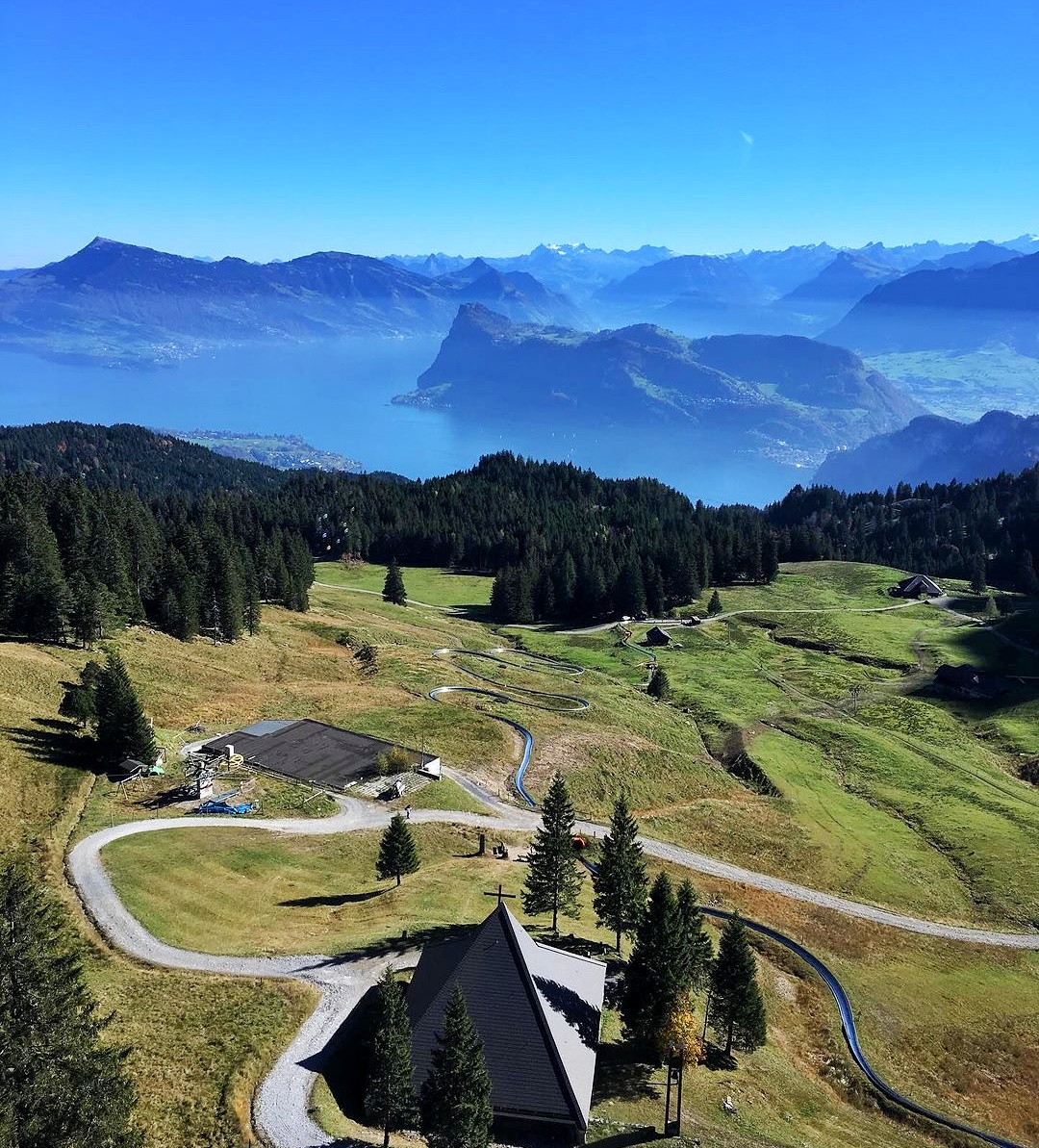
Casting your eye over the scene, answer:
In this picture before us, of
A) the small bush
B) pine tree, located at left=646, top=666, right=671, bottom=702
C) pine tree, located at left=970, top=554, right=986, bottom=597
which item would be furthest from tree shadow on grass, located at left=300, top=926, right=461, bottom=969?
pine tree, located at left=970, top=554, right=986, bottom=597

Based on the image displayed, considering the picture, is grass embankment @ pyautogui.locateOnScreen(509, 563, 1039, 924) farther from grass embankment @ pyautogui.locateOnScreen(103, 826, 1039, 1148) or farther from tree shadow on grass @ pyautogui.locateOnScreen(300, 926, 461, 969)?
tree shadow on grass @ pyautogui.locateOnScreen(300, 926, 461, 969)

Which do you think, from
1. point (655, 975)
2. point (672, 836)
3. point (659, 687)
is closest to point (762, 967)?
point (655, 975)

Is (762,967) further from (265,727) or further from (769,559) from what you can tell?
(769,559)

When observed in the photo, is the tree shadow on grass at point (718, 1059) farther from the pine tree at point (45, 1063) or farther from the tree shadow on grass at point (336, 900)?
the pine tree at point (45, 1063)

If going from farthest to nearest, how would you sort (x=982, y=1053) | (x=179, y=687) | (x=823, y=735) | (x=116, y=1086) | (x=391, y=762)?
1. (x=823, y=735)
2. (x=179, y=687)
3. (x=391, y=762)
4. (x=982, y=1053)
5. (x=116, y=1086)

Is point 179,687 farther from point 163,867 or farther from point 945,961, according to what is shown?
point 945,961

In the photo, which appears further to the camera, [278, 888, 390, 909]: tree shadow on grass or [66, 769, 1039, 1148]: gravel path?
[278, 888, 390, 909]: tree shadow on grass

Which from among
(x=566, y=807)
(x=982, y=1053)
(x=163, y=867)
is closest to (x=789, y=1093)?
(x=982, y=1053)

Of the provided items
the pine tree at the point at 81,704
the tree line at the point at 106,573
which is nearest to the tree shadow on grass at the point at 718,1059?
the pine tree at the point at 81,704
